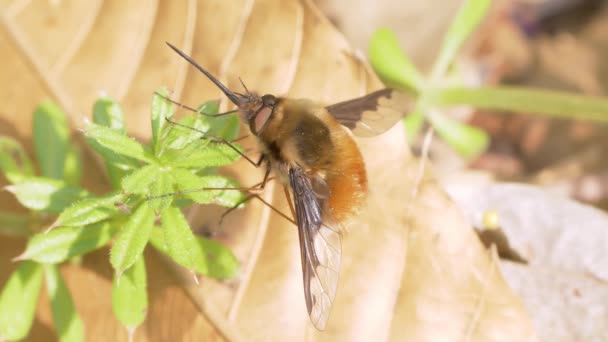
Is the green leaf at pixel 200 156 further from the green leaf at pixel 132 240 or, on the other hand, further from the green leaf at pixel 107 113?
the green leaf at pixel 107 113

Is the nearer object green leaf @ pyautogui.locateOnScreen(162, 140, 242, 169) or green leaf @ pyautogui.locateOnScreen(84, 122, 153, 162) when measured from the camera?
green leaf @ pyautogui.locateOnScreen(84, 122, 153, 162)

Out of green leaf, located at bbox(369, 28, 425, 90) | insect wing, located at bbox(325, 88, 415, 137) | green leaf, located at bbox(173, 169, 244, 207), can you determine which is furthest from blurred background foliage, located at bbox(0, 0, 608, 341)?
green leaf, located at bbox(369, 28, 425, 90)

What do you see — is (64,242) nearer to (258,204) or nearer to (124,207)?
(124,207)

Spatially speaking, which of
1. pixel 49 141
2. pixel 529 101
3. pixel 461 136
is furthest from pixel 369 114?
pixel 461 136

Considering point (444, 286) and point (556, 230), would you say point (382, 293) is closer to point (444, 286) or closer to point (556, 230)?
point (444, 286)

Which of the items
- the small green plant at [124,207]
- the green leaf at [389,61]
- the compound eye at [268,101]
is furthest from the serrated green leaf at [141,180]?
the green leaf at [389,61]

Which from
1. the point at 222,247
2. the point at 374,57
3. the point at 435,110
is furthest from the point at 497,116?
the point at 222,247

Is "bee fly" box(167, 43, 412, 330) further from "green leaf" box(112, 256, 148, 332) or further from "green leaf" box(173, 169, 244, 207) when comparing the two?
"green leaf" box(112, 256, 148, 332)
